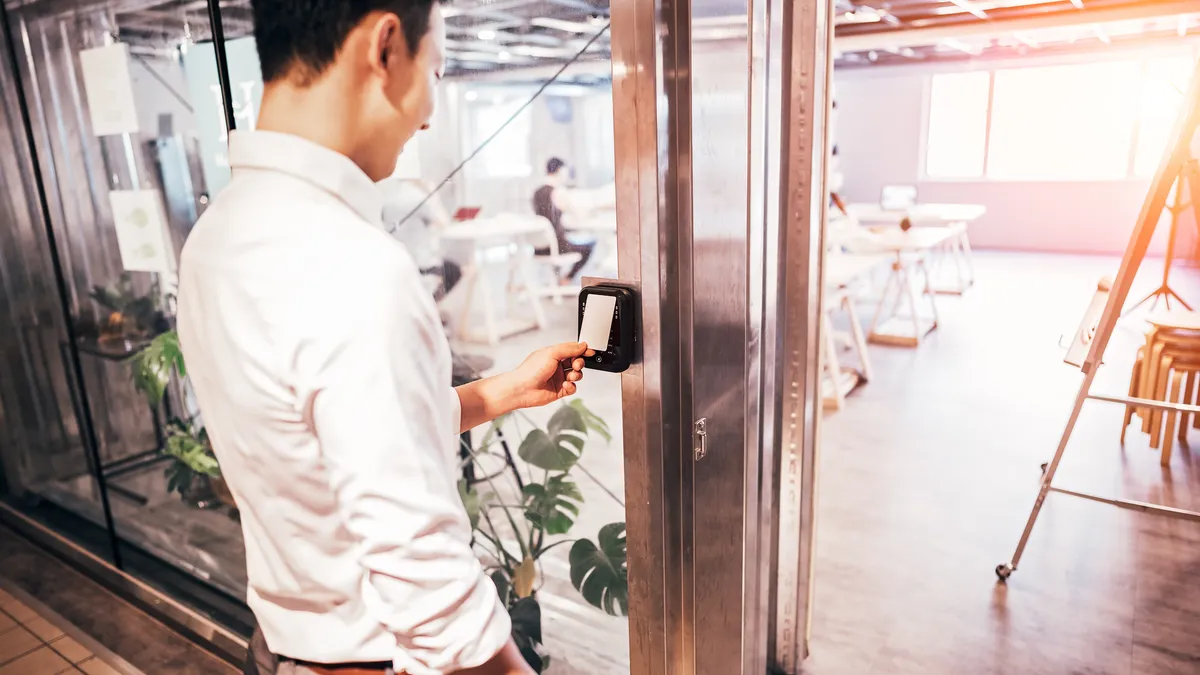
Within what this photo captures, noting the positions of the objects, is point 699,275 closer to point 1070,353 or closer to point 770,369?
point 770,369

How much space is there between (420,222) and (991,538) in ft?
7.46

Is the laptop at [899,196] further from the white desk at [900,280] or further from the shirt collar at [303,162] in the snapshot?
the shirt collar at [303,162]

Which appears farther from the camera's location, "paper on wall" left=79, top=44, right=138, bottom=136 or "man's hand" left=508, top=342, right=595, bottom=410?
"paper on wall" left=79, top=44, right=138, bottom=136

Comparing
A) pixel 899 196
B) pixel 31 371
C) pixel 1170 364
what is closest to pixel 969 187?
pixel 899 196

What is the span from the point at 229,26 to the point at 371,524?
3.88ft

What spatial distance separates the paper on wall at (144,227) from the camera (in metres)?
2.24

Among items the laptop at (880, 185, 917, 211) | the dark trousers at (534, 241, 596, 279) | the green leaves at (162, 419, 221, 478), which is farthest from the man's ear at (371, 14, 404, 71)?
the laptop at (880, 185, 917, 211)

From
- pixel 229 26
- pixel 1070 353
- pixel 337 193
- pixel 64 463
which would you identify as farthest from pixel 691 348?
pixel 64 463

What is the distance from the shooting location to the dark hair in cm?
84

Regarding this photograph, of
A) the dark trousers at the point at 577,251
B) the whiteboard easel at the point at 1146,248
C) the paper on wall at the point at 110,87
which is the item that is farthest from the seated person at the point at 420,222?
the whiteboard easel at the point at 1146,248

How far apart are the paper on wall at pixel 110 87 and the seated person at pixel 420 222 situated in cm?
109

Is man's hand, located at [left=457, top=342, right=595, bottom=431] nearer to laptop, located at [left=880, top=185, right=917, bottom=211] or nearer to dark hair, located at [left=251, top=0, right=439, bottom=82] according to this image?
dark hair, located at [left=251, top=0, right=439, bottom=82]

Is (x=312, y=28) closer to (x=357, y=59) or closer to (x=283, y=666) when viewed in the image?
(x=357, y=59)

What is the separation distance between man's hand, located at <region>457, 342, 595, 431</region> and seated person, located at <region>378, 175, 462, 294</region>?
0.48 m
